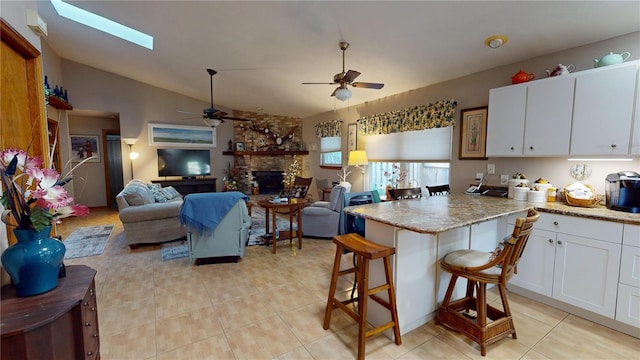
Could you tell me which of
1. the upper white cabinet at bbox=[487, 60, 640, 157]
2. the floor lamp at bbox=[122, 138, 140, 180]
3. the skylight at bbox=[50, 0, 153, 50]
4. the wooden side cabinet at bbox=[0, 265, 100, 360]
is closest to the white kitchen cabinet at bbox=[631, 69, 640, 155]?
the upper white cabinet at bbox=[487, 60, 640, 157]

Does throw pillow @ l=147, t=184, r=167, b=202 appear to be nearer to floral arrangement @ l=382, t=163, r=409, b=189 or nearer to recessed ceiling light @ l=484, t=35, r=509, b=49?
floral arrangement @ l=382, t=163, r=409, b=189

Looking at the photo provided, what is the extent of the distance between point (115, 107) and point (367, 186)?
6.14 metres

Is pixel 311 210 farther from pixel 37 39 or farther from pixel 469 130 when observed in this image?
pixel 37 39

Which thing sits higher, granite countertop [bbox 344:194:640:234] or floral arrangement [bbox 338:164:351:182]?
floral arrangement [bbox 338:164:351:182]

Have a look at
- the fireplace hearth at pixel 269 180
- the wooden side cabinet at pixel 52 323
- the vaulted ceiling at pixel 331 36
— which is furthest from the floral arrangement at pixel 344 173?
the wooden side cabinet at pixel 52 323

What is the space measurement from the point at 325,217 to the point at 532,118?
2.88 metres

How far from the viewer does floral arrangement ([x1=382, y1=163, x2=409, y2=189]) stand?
4859 millimetres

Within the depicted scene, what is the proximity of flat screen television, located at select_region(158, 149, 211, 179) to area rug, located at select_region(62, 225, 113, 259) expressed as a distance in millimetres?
2015

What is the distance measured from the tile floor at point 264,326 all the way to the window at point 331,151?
3697 mm

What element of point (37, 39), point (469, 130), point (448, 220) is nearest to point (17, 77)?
point (37, 39)

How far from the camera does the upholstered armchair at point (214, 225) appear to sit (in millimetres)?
3211

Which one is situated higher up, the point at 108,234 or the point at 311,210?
the point at 311,210

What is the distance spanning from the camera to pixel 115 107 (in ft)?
20.5

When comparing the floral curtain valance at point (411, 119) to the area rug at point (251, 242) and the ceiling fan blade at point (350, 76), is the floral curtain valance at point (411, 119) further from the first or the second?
the area rug at point (251, 242)
